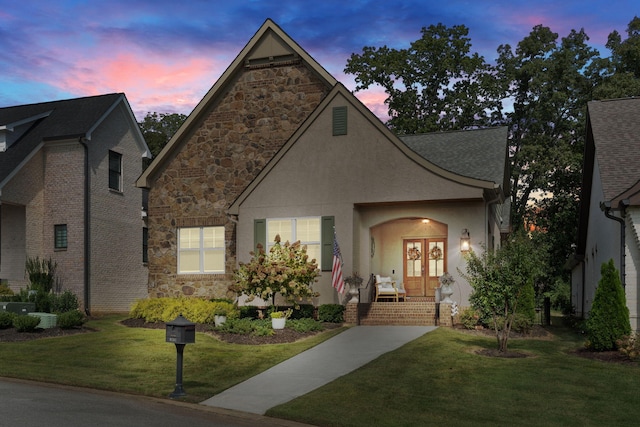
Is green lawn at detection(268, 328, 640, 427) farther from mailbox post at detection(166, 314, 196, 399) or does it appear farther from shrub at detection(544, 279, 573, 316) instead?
shrub at detection(544, 279, 573, 316)

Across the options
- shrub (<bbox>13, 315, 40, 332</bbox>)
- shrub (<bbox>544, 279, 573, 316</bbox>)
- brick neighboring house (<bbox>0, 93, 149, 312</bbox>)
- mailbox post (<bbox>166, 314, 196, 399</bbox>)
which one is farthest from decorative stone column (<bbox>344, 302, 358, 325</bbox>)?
shrub (<bbox>544, 279, 573, 316</bbox>)

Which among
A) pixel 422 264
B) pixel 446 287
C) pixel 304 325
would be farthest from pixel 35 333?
pixel 422 264

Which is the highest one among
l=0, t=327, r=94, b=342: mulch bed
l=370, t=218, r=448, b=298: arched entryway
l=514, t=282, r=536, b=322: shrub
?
l=370, t=218, r=448, b=298: arched entryway

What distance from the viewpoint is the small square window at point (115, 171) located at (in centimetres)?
2998

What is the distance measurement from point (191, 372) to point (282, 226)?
8939 millimetres

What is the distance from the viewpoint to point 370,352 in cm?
1538

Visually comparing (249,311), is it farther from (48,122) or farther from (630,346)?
(48,122)

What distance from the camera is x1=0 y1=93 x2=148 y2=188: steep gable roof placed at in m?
27.6

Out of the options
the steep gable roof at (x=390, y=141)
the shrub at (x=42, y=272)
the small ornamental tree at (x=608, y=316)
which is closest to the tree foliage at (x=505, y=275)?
the small ornamental tree at (x=608, y=316)

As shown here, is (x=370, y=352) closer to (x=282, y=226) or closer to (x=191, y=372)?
(x=191, y=372)

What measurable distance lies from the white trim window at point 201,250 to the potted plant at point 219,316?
4.48 metres

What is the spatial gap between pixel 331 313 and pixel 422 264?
16.4 ft

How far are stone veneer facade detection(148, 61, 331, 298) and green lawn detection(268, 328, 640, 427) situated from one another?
11331mm

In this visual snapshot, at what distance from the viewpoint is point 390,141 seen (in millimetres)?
20891
